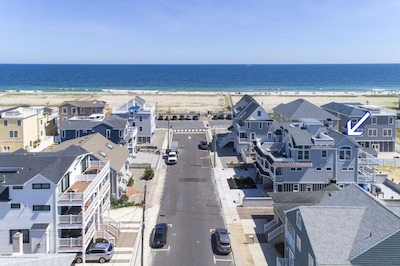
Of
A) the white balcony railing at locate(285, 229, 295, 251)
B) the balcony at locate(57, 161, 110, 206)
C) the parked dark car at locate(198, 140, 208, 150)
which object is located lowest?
the white balcony railing at locate(285, 229, 295, 251)

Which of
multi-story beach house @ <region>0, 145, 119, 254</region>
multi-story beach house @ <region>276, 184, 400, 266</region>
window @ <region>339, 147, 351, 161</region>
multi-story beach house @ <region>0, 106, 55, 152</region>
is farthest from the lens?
multi-story beach house @ <region>0, 106, 55, 152</region>

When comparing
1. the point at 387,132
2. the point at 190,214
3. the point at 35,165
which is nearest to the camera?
the point at 35,165

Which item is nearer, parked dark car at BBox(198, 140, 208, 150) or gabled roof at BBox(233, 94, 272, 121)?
gabled roof at BBox(233, 94, 272, 121)

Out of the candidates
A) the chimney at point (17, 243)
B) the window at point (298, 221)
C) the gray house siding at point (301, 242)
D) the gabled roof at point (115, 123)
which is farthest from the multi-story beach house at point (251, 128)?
the chimney at point (17, 243)

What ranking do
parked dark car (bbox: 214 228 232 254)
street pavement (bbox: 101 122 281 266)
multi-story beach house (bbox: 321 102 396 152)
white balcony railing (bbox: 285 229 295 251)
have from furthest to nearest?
1. multi-story beach house (bbox: 321 102 396 152)
2. parked dark car (bbox: 214 228 232 254)
3. street pavement (bbox: 101 122 281 266)
4. white balcony railing (bbox: 285 229 295 251)

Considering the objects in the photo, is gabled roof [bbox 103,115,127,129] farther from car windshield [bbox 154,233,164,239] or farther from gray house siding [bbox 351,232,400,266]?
gray house siding [bbox 351,232,400,266]

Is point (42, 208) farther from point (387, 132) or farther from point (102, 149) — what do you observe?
point (387, 132)

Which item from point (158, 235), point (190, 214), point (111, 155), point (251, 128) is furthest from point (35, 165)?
point (251, 128)
